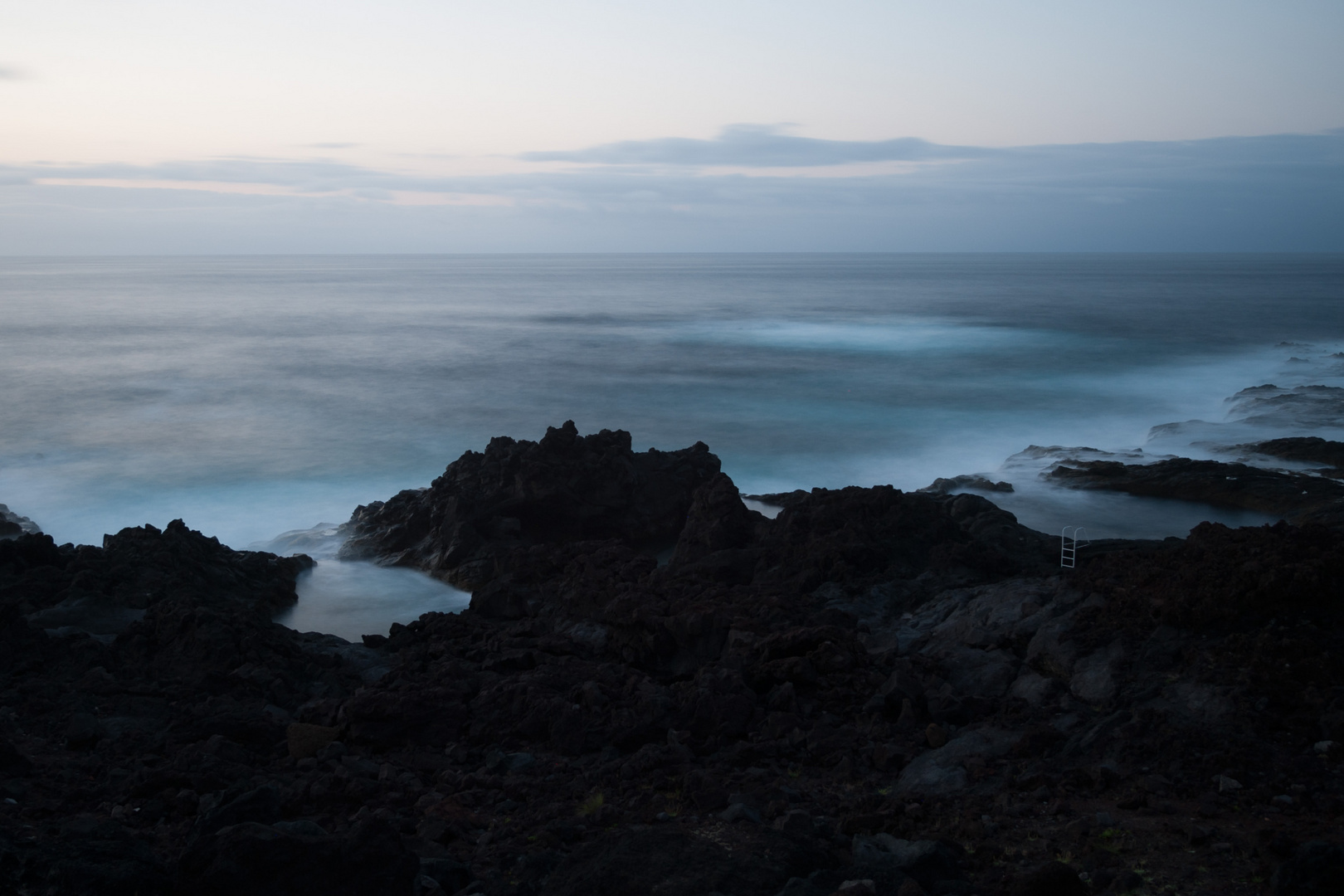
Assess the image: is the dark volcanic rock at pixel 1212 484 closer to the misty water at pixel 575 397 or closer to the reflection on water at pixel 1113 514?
the reflection on water at pixel 1113 514

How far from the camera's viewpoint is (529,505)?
18.1 metres

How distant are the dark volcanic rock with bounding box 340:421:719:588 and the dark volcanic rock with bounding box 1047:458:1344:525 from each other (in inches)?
388

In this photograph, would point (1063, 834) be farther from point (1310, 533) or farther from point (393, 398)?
point (393, 398)

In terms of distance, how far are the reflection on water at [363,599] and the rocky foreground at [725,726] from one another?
206 cm

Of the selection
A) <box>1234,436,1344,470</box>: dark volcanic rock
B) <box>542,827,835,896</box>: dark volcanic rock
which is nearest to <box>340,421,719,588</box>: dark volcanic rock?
<box>542,827,835,896</box>: dark volcanic rock

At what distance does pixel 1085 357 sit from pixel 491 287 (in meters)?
97.6

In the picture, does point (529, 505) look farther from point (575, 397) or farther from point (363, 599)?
point (575, 397)

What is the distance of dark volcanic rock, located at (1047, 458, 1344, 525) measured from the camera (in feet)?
63.4

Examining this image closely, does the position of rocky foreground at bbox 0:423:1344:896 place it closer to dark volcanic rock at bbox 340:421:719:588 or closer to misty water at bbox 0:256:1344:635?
dark volcanic rock at bbox 340:421:719:588

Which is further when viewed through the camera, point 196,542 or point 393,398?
point 393,398

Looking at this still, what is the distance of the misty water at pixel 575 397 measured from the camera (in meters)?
23.8

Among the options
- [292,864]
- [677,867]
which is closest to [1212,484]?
[677,867]

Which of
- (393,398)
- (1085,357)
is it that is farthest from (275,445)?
(1085,357)

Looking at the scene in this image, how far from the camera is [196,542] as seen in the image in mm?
14617
